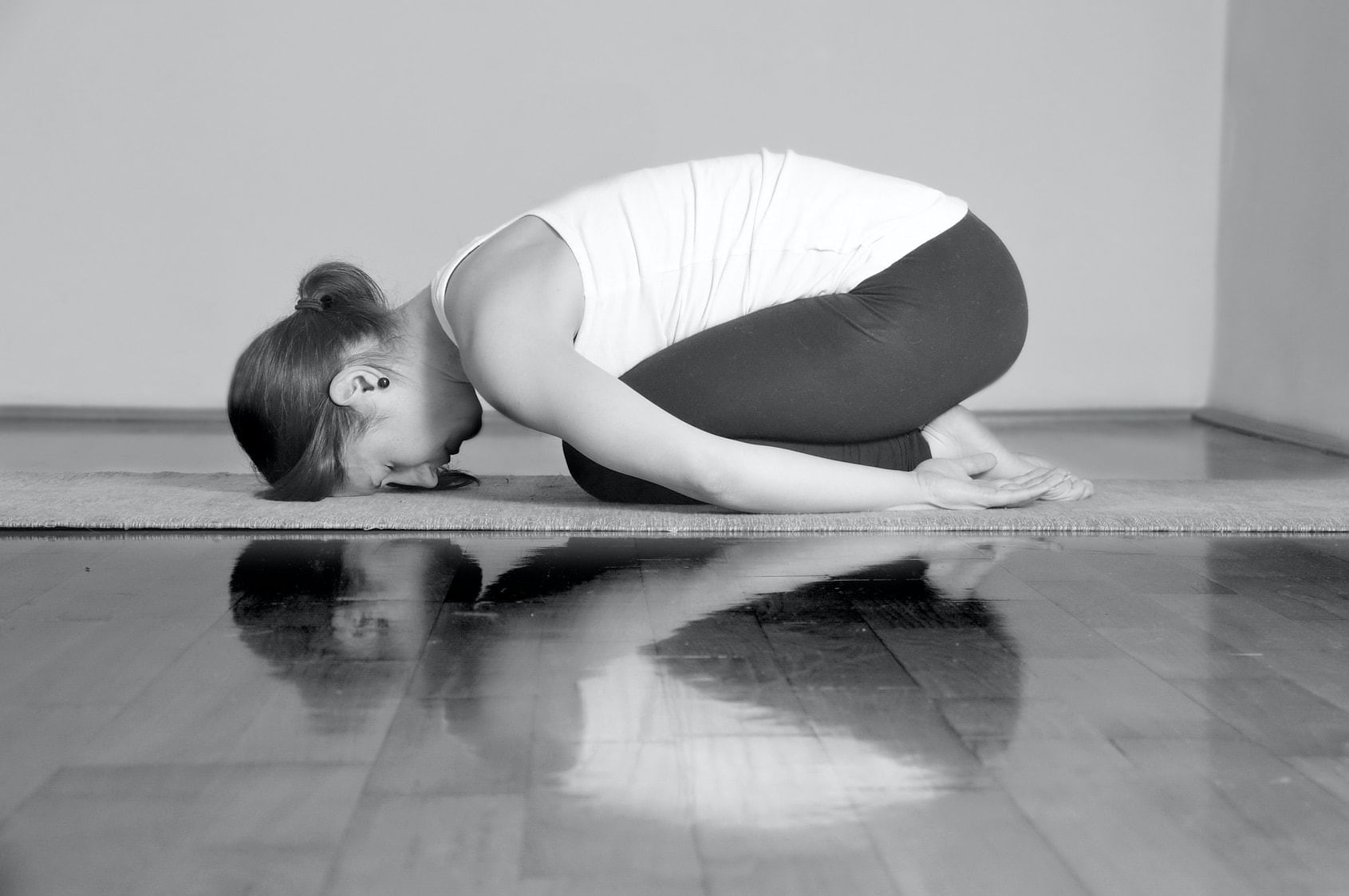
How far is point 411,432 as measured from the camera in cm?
171

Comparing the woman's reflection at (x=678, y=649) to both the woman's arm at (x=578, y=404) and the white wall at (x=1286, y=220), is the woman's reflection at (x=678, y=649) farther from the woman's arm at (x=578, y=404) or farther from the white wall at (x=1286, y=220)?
the white wall at (x=1286, y=220)

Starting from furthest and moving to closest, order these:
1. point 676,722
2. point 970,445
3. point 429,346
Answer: point 970,445 < point 429,346 < point 676,722

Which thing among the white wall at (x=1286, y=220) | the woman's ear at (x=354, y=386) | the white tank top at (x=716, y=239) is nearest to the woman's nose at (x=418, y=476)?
the woman's ear at (x=354, y=386)

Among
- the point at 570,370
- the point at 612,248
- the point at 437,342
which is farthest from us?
the point at 437,342

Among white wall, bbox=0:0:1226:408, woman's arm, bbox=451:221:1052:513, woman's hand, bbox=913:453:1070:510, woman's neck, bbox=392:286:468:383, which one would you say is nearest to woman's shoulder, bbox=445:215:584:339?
woman's arm, bbox=451:221:1052:513

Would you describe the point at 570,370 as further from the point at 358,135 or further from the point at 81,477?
the point at 358,135

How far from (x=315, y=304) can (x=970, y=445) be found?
93 cm

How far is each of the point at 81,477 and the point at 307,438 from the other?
0.63 meters

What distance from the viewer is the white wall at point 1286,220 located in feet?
9.39

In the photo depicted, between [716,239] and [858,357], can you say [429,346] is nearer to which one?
[716,239]

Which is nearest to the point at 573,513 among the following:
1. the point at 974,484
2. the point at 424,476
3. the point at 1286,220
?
the point at 424,476

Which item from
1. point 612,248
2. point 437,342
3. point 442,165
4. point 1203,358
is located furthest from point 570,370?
point 1203,358

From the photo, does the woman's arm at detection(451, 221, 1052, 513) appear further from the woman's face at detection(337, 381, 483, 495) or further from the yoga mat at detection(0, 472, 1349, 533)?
the woman's face at detection(337, 381, 483, 495)

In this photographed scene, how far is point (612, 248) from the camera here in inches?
62.5
